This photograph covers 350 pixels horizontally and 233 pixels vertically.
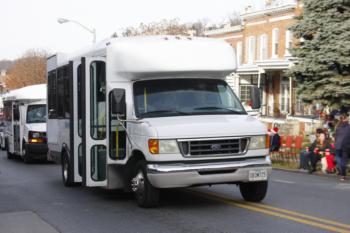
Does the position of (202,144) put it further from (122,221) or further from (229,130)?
(122,221)

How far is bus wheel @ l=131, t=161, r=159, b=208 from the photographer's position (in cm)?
1005

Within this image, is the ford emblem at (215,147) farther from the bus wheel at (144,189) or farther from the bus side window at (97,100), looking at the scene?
the bus side window at (97,100)

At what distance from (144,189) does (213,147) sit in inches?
52.3

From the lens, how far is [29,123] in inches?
878

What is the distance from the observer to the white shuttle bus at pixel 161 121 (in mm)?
9672

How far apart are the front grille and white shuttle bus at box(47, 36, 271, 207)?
2cm

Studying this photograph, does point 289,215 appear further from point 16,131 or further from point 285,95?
point 285,95

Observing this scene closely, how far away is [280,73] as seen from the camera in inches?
1581

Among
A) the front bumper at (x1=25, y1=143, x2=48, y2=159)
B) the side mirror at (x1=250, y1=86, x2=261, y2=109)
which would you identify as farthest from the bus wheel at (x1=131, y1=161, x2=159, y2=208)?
the front bumper at (x1=25, y1=143, x2=48, y2=159)

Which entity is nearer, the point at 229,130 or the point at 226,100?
the point at 229,130

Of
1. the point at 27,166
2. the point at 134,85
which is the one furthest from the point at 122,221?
the point at 27,166

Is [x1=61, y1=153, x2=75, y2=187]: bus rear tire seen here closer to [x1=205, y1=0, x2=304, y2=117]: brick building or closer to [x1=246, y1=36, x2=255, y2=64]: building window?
[x1=205, y1=0, x2=304, y2=117]: brick building

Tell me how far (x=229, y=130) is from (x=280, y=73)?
3103 cm

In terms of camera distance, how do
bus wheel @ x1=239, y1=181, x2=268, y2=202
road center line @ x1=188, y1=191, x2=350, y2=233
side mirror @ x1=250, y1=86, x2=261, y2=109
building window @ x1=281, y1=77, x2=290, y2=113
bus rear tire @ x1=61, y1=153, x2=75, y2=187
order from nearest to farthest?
road center line @ x1=188, y1=191, x2=350, y2=233
bus wheel @ x1=239, y1=181, x2=268, y2=202
side mirror @ x1=250, y1=86, x2=261, y2=109
bus rear tire @ x1=61, y1=153, x2=75, y2=187
building window @ x1=281, y1=77, x2=290, y2=113
